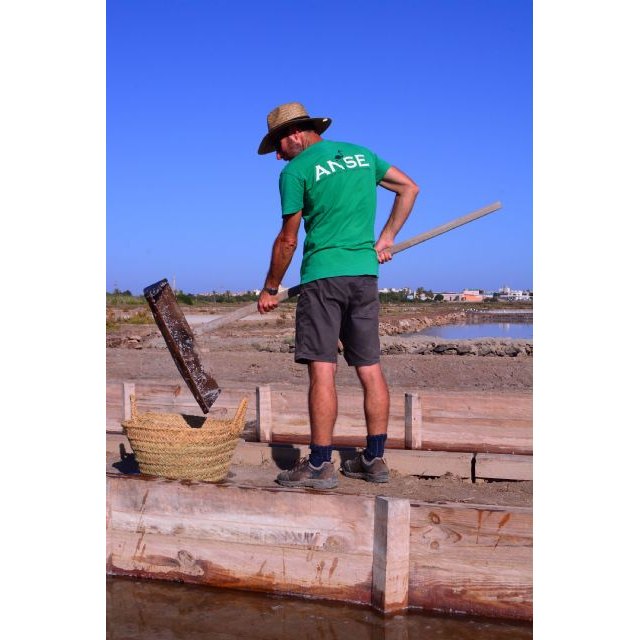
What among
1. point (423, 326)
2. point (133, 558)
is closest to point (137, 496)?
point (133, 558)

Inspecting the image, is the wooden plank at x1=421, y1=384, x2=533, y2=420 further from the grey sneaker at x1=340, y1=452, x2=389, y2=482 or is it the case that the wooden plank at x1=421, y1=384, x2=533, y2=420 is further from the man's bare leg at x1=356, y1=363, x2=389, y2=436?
the man's bare leg at x1=356, y1=363, x2=389, y2=436

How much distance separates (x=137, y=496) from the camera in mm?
3621

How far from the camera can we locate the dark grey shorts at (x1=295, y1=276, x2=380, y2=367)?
12.6ft

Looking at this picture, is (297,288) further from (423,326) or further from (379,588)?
(423,326)

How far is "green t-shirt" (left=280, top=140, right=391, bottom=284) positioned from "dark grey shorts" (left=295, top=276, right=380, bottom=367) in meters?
0.06

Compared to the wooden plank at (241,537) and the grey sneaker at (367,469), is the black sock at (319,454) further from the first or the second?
the wooden plank at (241,537)

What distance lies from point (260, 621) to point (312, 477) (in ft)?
2.88

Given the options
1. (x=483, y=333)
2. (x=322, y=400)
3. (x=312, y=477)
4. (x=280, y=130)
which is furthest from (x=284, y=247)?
(x=483, y=333)

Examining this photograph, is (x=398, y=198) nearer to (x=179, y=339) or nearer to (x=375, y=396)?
(x=375, y=396)

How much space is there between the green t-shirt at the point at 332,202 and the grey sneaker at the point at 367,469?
969mm

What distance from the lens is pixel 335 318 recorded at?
388 centimetres

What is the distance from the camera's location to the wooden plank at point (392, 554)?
121 inches

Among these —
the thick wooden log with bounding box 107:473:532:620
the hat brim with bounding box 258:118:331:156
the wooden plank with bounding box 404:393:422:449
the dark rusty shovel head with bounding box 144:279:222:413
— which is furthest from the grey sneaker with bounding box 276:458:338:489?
the hat brim with bounding box 258:118:331:156

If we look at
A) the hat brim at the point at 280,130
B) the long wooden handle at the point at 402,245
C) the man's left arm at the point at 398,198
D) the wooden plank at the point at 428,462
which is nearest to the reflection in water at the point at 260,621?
the wooden plank at the point at 428,462
